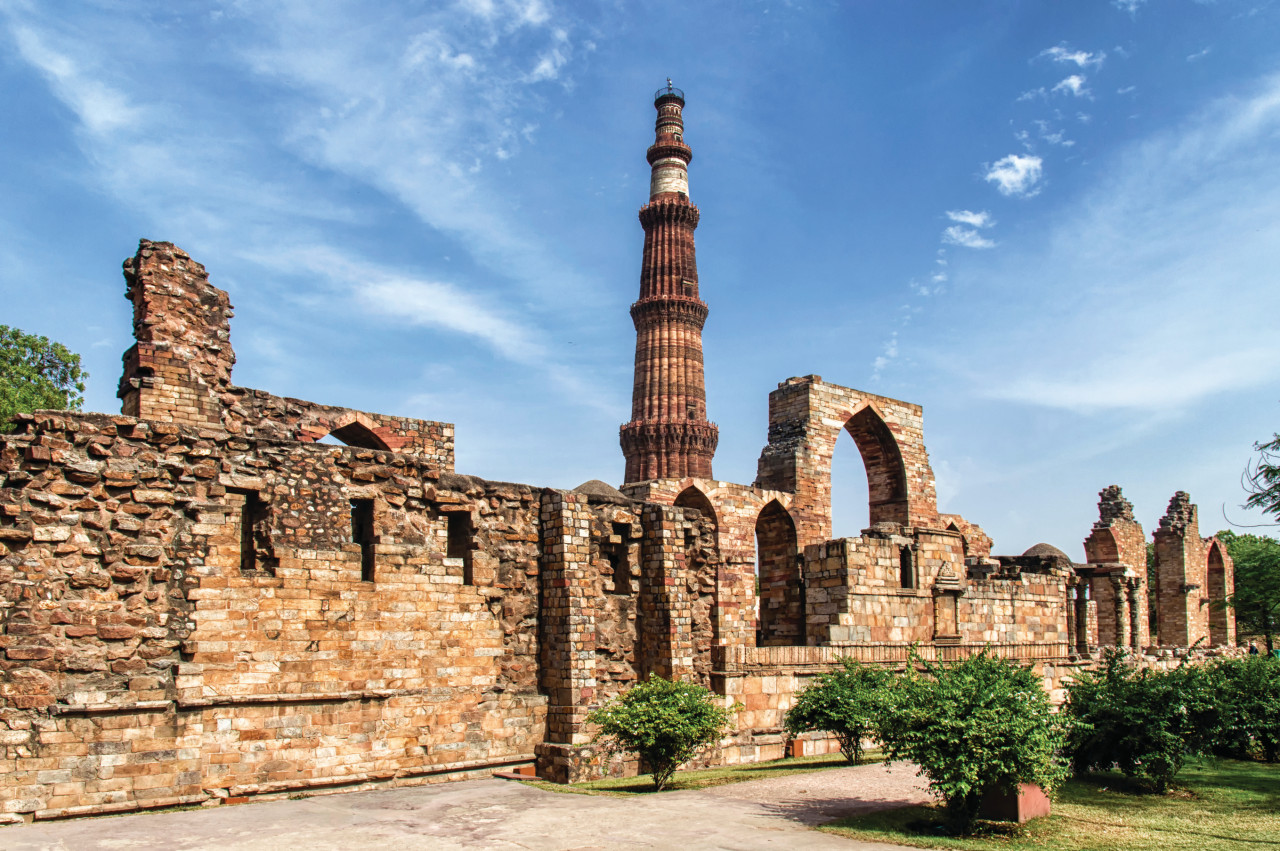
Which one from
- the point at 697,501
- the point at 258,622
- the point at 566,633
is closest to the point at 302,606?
the point at 258,622

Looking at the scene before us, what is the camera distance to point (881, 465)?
20703 millimetres

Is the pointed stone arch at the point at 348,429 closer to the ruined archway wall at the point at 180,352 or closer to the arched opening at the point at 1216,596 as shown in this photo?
the ruined archway wall at the point at 180,352

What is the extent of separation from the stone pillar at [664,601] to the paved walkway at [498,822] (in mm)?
1992

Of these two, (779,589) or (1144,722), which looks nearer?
(1144,722)

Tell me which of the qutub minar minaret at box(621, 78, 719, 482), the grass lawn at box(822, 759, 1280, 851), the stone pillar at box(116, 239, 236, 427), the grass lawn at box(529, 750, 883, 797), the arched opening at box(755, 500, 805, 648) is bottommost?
the grass lawn at box(529, 750, 883, 797)

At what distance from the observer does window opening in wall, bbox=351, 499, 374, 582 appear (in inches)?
370

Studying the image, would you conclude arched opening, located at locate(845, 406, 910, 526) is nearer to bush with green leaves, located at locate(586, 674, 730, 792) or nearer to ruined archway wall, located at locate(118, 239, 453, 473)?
ruined archway wall, located at locate(118, 239, 453, 473)

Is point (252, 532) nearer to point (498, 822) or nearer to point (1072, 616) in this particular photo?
point (498, 822)

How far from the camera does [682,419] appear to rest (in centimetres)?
3522

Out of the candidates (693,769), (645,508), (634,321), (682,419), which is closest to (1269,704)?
(693,769)

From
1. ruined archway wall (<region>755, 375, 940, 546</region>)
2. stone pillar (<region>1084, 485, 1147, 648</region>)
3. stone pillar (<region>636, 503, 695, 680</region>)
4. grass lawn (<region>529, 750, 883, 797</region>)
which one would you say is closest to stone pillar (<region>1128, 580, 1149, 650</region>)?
stone pillar (<region>1084, 485, 1147, 648</region>)

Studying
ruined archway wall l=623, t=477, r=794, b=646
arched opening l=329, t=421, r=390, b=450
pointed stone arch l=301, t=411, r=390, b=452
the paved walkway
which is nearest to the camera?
the paved walkway

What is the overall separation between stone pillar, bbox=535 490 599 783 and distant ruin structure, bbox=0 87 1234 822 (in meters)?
0.03

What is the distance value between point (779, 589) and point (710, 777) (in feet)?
21.9
